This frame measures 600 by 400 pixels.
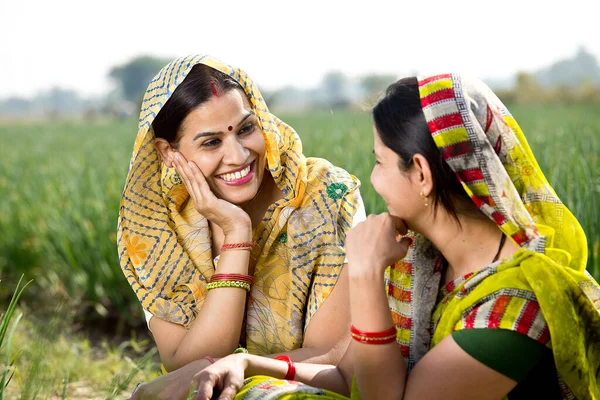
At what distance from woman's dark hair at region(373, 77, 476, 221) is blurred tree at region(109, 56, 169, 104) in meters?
107

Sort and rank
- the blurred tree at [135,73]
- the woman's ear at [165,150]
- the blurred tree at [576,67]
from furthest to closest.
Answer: the blurred tree at [576,67], the blurred tree at [135,73], the woman's ear at [165,150]

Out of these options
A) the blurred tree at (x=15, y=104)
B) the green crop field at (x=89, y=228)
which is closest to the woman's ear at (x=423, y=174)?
the green crop field at (x=89, y=228)

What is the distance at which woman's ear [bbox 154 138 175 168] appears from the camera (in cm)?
242

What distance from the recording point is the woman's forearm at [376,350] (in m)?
1.57

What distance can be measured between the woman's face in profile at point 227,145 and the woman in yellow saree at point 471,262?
723 mm

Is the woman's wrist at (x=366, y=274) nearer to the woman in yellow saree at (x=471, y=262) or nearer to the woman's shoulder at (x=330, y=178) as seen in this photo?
the woman in yellow saree at (x=471, y=262)

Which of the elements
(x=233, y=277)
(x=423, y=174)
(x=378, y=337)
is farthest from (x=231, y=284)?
(x=423, y=174)

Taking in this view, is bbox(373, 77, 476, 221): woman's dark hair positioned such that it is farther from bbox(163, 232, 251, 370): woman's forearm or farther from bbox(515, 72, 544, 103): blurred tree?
bbox(515, 72, 544, 103): blurred tree

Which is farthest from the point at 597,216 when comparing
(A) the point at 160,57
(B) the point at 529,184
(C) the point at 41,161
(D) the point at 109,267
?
(A) the point at 160,57

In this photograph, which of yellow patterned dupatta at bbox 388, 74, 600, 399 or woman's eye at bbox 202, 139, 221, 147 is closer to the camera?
yellow patterned dupatta at bbox 388, 74, 600, 399

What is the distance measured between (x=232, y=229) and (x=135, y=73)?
10858 centimetres

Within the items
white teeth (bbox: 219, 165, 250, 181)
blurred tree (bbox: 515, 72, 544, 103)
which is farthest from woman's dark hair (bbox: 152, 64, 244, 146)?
blurred tree (bbox: 515, 72, 544, 103)

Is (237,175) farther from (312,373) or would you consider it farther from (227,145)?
(312,373)

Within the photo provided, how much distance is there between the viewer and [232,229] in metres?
2.26
